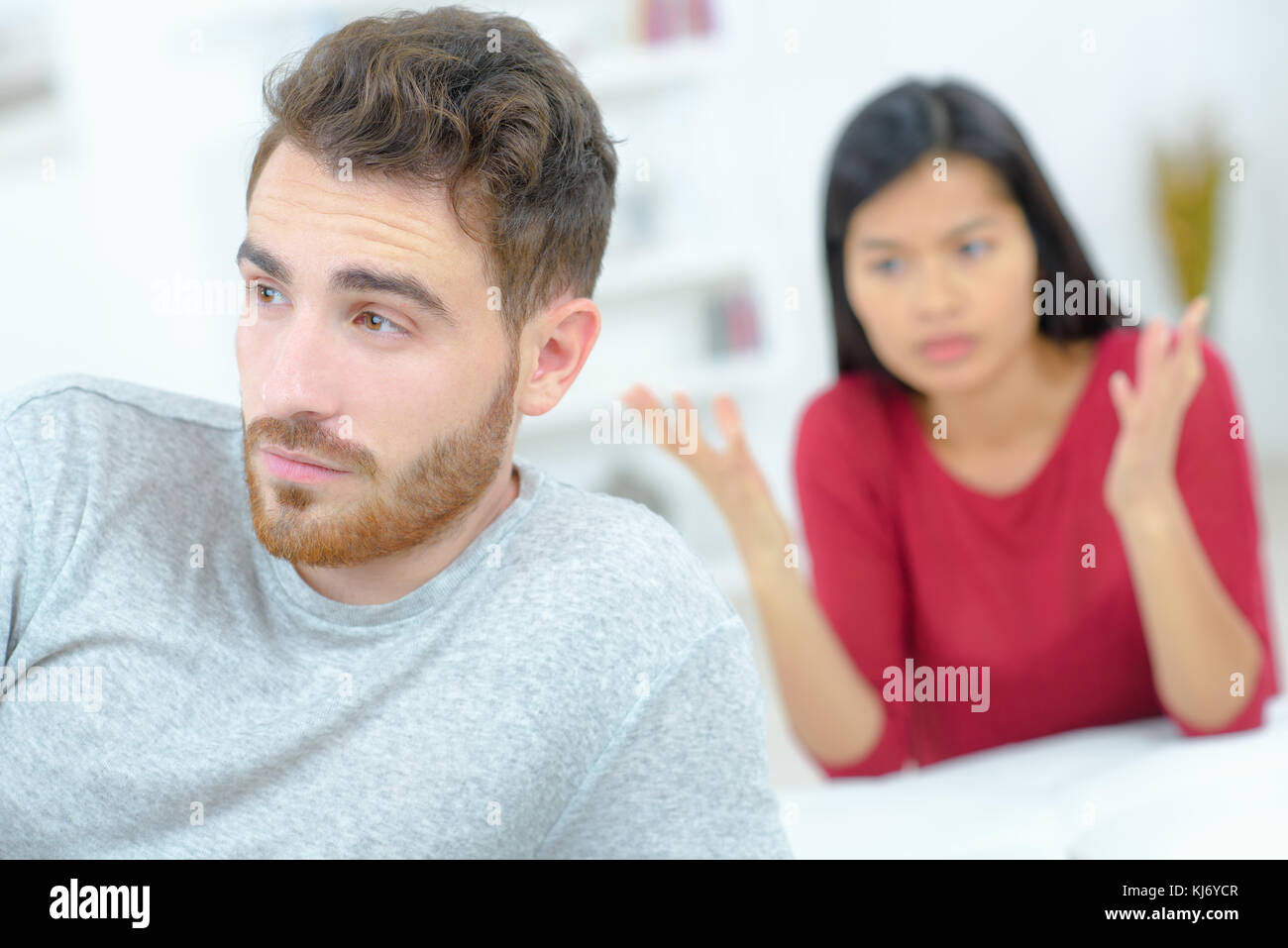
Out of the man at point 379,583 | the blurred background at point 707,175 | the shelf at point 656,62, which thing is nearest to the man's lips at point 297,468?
the man at point 379,583

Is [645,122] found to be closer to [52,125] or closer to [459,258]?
[52,125]

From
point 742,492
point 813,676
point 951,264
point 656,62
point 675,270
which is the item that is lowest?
point 813,676

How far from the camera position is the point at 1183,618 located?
49.9 inches

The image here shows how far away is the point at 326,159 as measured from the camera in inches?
33.0

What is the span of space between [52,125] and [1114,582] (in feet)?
8.93

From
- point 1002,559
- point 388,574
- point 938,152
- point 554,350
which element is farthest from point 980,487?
point 388,574

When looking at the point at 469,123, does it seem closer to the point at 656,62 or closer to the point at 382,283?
the point at 382,283

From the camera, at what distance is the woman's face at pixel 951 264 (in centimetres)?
137

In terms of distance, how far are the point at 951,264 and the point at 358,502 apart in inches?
32.1

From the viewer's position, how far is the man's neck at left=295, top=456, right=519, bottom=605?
2.97 feet

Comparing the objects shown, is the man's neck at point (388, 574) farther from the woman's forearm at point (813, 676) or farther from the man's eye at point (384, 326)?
the woman's forearm at point (813, 676)

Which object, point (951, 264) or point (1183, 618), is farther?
point (951, 264)

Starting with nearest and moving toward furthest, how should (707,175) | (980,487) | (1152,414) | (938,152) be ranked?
1. (1152,414)
2. (938,152)
3. (980,487)
4. (707,175)
